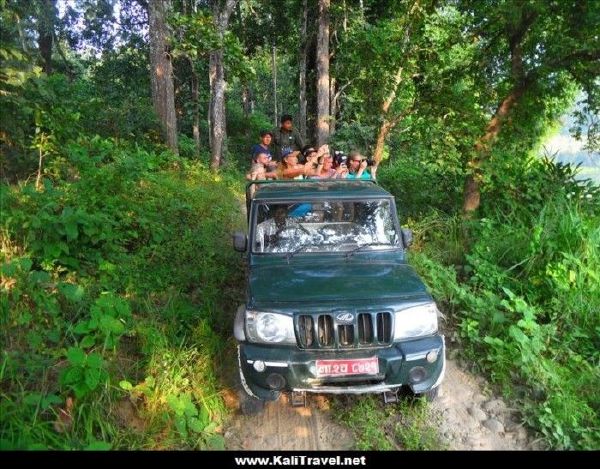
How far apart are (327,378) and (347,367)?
0.16 m

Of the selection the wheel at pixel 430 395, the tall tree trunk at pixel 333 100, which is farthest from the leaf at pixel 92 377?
the tall tree trunk at pixel 333 100

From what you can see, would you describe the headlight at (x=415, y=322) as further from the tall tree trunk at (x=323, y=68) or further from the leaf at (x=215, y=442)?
the tall tree trunk at (x=323, y=68)

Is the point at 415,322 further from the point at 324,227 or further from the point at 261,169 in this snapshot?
the point at 261,169

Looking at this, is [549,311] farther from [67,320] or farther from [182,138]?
[182,138]

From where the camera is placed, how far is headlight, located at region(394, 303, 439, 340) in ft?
10.9

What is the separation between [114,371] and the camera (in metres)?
3.81

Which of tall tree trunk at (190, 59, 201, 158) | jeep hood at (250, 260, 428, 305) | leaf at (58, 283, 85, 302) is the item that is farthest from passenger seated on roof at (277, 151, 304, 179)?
tall tree trunk at (190, 59, 201, 158)

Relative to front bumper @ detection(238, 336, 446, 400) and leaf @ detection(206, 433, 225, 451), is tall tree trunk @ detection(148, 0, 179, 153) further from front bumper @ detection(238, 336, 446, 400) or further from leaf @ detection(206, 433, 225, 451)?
leaf @ detection(206, 433, 225, 451)

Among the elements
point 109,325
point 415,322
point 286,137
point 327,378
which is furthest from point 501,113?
Result: point 109,325

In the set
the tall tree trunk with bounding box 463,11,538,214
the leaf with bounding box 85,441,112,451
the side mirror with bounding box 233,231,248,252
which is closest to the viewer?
the leaf with bounding box 85,441,112,451

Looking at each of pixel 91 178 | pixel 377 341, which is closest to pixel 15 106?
pixel 91 178

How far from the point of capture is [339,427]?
3.58m

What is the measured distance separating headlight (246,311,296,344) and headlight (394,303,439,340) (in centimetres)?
78
